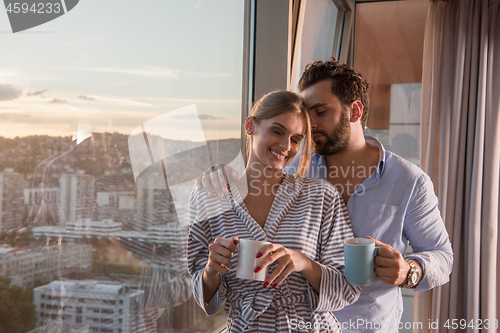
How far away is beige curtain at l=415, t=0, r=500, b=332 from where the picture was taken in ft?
8.88

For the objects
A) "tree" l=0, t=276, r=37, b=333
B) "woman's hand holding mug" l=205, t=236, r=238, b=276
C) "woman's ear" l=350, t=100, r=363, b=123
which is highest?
"woman's ear" l=350, t=100, r=363, b=123

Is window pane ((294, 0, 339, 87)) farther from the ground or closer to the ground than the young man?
farther from the ground

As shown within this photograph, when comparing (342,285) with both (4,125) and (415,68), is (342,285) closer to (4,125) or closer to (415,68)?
(4,125)

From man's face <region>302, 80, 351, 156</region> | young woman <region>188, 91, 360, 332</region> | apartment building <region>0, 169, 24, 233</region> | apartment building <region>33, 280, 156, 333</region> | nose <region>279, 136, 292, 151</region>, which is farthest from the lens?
man's face <region>302, 80, 351, 156</region>

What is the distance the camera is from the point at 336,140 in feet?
5.06

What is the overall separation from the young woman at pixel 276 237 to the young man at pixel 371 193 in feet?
0.83

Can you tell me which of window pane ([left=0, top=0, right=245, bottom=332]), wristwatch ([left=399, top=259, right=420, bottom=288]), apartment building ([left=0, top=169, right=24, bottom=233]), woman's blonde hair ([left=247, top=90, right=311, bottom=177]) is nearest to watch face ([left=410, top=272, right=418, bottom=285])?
wristwatch ([left=399, top=259, right=420, bottom=288])

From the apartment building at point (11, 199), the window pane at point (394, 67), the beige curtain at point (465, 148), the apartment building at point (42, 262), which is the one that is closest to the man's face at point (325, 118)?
the apartment building at point (42, 262)

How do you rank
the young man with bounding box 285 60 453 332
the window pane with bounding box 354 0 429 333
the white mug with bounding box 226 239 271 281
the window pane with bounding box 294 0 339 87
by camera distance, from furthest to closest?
the window pane with bounding box 354 0 429 333 < the window pane with bounding box 294 0 339 87 < the young man with bounding box 285 60 453 332 < the white mug with bounding box 226 239 271 281

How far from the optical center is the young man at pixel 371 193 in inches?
55.5

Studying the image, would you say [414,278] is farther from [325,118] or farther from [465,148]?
[465,148]

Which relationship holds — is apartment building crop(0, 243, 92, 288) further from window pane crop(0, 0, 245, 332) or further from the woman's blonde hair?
the woman's blonde hair

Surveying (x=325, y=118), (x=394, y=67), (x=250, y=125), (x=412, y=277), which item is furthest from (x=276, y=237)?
(x=394, y=67)

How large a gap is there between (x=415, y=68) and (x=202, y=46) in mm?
2484
